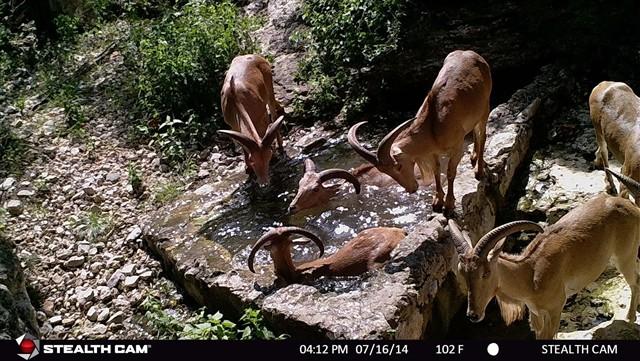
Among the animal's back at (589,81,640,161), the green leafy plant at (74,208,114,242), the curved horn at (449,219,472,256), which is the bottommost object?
the green leafy plant at (74,208,114,242)

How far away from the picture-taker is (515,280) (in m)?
4.98

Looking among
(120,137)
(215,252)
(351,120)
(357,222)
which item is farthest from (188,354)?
(120,137)

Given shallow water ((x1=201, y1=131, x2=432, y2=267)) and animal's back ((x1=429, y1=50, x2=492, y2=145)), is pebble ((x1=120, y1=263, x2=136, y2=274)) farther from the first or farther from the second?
animal's back ((x1=429, y1=50, x2=492, y2=145))

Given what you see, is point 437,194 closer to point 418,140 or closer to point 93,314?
point 418,140

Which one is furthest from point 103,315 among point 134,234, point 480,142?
point 480,142

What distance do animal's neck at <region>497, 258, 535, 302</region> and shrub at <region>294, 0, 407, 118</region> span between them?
3.96 m

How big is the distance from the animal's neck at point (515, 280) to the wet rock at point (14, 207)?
5.54 m

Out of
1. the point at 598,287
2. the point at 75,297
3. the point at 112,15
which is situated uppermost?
the point at 112,15

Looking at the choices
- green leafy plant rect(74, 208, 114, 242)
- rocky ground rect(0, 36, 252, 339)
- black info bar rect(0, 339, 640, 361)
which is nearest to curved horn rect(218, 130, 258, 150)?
rocky ground rect(0, 36, 252, 339)

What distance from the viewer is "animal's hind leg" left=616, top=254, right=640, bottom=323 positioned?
5289 millimetres

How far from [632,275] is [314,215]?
2.78 m

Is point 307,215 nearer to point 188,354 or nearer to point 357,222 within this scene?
point 357,222

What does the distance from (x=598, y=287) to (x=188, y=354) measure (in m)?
3.56

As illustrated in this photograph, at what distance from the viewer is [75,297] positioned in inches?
263
